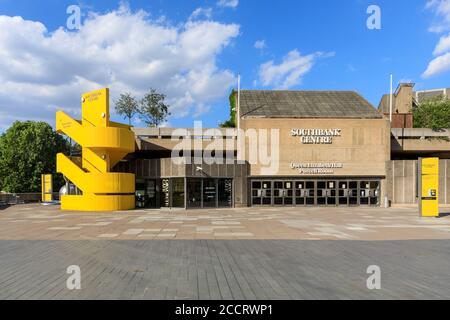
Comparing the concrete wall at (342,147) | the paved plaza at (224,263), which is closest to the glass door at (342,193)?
the concrete wall at (342,147)

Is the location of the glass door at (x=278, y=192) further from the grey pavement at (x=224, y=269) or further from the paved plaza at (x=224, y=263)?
the grey pavement at (x=224, y=269)

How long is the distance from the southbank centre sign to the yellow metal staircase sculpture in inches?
616

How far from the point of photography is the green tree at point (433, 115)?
4731cm

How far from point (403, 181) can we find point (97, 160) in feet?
91.4

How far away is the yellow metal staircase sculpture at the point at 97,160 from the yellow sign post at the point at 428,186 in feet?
72.9

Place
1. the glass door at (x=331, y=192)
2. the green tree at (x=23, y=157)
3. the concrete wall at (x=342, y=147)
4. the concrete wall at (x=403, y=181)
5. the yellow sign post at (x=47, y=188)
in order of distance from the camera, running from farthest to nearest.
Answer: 1. the green tree at (x=23, y=157)
2. the yellow sign post at (x=47, y=188)
3. the glass door at (x=331, y=192)
4. the concrete wall at (x=342, y=147)
5. the concrete wall at (x=403, y=181)

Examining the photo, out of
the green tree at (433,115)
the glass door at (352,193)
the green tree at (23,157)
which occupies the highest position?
the green tree at (433,115)

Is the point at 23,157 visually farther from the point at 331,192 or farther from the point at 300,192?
the point at 331,192

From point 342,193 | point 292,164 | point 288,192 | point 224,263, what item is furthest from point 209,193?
point 224,263

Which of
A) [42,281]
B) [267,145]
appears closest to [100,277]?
[42,281]

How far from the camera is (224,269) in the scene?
25.5ft

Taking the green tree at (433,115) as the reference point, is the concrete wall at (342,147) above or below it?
below
